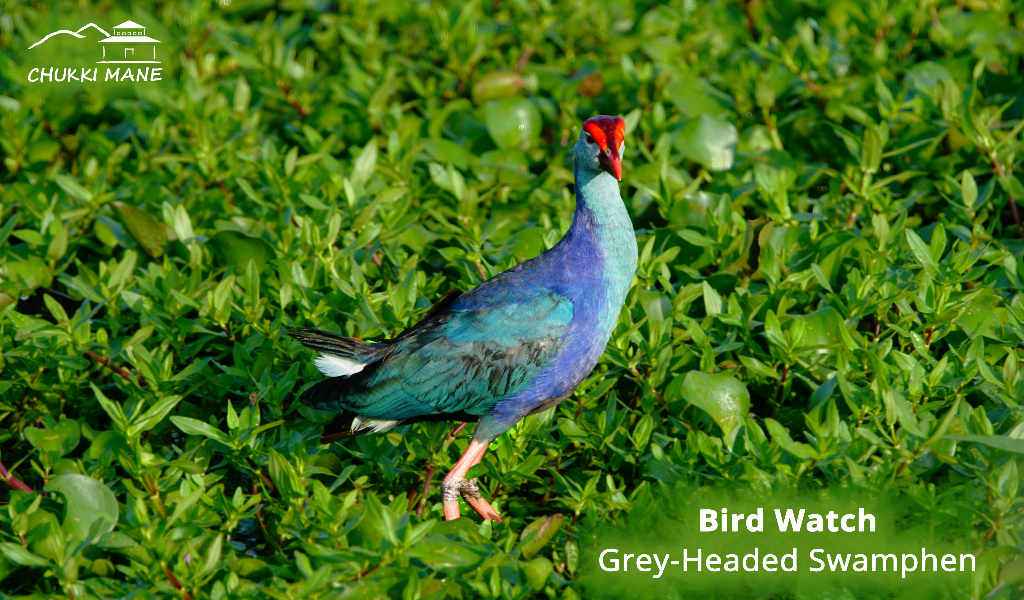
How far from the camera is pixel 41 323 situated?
4.44 metres

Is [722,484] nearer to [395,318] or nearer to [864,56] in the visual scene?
[395,318]

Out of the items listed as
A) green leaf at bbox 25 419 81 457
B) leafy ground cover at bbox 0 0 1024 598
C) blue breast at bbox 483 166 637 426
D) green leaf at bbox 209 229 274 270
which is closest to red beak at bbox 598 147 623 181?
blue breast at bbox 483 166 637 426

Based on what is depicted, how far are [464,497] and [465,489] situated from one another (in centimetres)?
3

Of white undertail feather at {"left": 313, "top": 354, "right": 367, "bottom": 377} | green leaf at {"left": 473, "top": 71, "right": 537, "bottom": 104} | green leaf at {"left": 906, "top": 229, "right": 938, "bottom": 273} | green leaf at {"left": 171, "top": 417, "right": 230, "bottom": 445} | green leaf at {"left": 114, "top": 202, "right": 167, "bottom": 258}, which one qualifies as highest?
green leaf at {"left": 473, "top": 71, "right": 537, "bottom": 104}

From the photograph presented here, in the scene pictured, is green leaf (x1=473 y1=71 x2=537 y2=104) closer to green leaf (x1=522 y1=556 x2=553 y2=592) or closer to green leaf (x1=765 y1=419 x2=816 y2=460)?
green leaf (x1=765 y1=419 x2=816 y2=460)

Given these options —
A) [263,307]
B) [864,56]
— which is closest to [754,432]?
[263,307]

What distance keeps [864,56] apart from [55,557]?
13.6 ft

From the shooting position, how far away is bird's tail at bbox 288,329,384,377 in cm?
394

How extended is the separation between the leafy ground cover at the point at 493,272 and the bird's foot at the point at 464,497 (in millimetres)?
128

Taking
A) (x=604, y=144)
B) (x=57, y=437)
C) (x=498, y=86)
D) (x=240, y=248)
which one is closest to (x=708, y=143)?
(x=498, y=86)

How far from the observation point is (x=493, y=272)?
455cm

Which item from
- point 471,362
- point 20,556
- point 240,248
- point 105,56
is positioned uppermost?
point 105,56

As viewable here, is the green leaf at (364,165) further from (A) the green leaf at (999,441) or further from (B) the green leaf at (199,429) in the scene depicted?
(A) the green leaf at (999,441)

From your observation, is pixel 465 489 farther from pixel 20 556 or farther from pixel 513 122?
pixel 513 122
